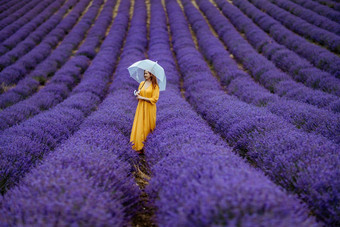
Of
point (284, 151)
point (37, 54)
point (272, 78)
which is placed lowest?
point (37, 54)

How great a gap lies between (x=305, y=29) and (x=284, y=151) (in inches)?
370

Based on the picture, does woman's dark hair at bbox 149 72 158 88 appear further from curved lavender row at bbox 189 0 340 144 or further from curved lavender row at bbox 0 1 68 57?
curved lavender row at bbox 0 1 68 57

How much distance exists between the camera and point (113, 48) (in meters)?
10.4

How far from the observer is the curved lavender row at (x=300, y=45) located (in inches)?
260

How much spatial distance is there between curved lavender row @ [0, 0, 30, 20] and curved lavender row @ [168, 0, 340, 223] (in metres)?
17.1

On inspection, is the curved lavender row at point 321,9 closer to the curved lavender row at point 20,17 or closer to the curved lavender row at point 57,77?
the curved lavender row at point 57,77

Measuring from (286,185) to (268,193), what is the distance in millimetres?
958

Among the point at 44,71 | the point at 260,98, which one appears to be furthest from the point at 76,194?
the point at 44,71

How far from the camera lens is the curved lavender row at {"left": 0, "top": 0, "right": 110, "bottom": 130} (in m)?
4.91

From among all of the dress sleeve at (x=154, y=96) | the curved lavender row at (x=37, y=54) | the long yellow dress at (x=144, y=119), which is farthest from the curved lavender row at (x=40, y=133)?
the curved lavender row at (x=37, y=54)

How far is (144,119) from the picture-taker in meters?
3.76

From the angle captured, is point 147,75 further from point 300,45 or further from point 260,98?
point 300,45

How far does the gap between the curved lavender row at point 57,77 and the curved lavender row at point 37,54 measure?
0.55 metres

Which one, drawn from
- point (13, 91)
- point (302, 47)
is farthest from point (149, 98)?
point (302, 47)
